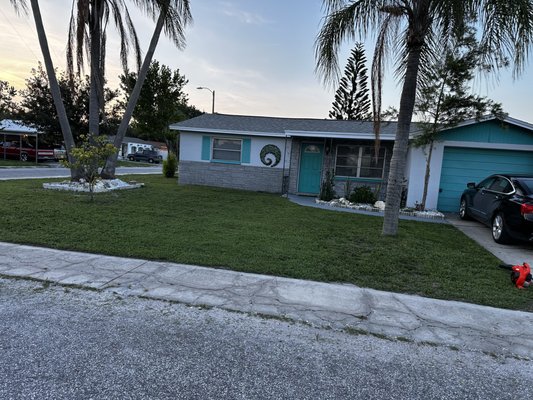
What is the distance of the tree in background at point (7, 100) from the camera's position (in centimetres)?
2824

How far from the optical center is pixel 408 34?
22.9 ft

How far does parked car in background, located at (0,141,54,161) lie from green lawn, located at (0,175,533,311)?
2014 centimetres

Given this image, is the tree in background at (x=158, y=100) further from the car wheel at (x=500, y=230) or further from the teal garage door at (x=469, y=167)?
the car wheel at (x=500, y=230)

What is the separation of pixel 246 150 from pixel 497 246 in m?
10.4

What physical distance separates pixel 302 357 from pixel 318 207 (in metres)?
8.82

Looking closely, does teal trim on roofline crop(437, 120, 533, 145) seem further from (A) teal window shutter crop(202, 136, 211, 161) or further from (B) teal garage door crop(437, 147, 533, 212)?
(A) teal window shutter crop(202, 136, 211, 161)

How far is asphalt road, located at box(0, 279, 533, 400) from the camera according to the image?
2428 millimetres

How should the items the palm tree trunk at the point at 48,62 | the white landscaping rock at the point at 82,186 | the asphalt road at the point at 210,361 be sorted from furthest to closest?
1. the white landscaping rock at the point at 82,186
2. the palm tree trunk at the point at 48,62
3. the asphalt road at the point at 210,361

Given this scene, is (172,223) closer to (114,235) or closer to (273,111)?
(114,235)

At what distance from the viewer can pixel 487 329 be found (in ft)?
11.8

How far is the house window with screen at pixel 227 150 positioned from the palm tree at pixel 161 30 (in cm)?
403

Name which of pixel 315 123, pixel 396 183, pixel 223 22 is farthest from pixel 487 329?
pixel 315 123

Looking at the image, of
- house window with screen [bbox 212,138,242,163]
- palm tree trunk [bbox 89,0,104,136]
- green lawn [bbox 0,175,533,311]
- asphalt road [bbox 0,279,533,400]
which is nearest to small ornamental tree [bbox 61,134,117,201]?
green lawn [bbox 0,175,533,311]

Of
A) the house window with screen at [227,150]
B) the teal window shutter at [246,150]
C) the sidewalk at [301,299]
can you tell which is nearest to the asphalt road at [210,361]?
the sidewalk at [301,299]
